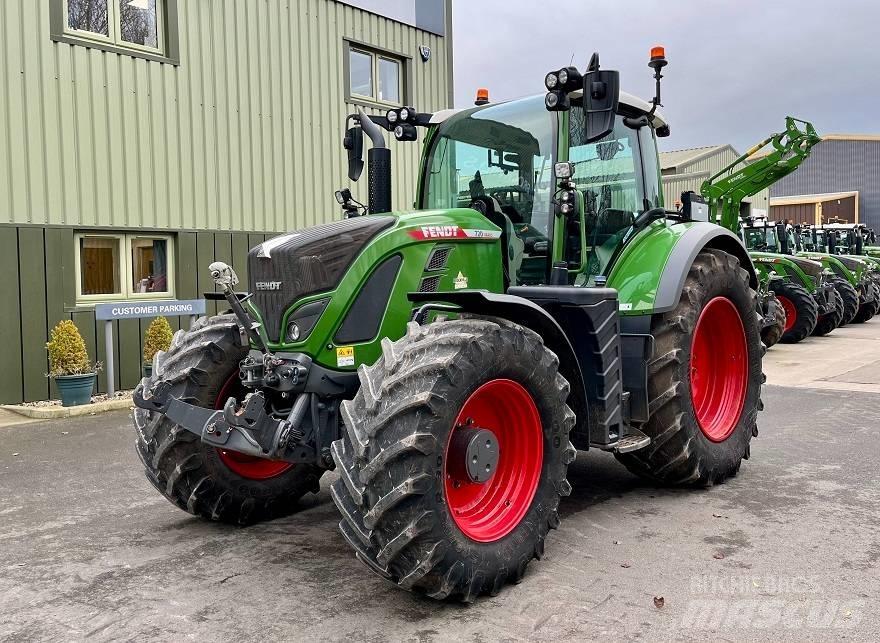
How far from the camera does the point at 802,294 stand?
14641 mm

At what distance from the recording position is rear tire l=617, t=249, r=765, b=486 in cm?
479

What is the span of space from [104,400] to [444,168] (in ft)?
17.8

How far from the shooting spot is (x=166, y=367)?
4316 millimetres

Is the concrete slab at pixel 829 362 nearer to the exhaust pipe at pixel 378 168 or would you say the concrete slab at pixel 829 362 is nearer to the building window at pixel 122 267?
the exhaust pipe at pixel 378 168

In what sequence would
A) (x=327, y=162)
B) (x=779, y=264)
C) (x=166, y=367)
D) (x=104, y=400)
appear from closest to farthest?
(x=166, y=367), (x=104, y=400), (x=327, y=162), (x=779, y=264)

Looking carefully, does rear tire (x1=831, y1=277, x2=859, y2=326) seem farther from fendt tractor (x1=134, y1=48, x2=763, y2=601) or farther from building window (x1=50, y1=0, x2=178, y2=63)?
building window (x1=50, y1=0, x2=178, y2=63)

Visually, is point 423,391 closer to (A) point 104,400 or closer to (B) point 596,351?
(B) point 596,351

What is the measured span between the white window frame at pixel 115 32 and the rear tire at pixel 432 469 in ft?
24.3

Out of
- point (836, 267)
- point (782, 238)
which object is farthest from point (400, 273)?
point (836, 267)

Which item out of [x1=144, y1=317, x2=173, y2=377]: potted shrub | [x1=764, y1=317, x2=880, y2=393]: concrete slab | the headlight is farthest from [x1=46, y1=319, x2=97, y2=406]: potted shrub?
[x1=764, y1=317, x2=880, y2=393]: concrete slab

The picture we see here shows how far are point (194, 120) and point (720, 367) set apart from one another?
23.7ft

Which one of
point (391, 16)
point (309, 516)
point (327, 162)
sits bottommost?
point (309, 516)

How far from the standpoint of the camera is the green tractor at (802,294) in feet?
47.9

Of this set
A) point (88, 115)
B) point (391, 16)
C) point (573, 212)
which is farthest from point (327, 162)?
point (573, 212)
